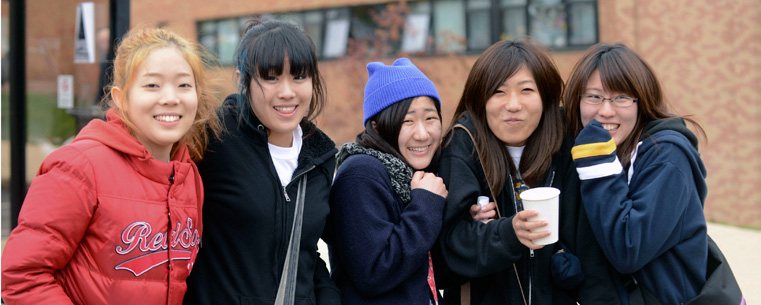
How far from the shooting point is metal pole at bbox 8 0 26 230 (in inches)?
243

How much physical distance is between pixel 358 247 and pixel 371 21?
571 inches

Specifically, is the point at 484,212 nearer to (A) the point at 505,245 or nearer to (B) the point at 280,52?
(A) the point at 505,245

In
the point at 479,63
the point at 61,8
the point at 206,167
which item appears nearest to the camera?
the point at 206,167

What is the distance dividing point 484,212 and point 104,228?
1.48 meters

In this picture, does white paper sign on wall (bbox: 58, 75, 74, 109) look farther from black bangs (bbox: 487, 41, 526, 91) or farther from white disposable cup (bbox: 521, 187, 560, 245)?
white disposable cup (bbox: 521, 187, 560, 245)

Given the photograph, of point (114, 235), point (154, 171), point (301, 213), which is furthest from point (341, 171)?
point (114, 235)

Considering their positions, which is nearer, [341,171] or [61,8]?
[341,171]

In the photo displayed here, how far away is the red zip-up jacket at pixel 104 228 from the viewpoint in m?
1.87

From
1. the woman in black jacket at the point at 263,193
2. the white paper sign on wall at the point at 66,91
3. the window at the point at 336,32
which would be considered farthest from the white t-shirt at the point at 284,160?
the window at the point at 336,32

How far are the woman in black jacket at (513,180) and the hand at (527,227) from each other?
0.11 meters

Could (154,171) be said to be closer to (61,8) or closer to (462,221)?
(462,221)

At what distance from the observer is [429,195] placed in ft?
8.63

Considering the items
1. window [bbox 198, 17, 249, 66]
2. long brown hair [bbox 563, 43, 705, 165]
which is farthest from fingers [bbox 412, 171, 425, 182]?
window [bbox 198, 17, 249, 66]

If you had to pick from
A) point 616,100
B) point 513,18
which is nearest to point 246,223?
point 616,100
